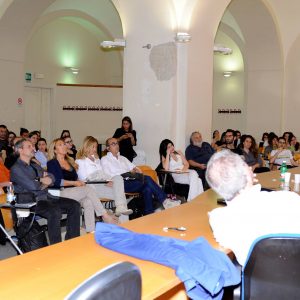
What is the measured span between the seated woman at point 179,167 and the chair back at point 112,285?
5.42 m

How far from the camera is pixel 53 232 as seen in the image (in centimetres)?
491

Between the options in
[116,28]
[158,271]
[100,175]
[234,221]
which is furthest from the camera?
[116,28]

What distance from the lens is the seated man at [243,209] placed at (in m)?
2.44

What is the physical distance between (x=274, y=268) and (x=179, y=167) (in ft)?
17.5

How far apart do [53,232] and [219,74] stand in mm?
12406

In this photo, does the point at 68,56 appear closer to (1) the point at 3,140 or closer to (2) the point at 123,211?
(1) the point at 3,140

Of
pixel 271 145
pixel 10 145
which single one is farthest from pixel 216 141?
pixel 10 145

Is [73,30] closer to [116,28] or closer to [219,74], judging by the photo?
[116,28]

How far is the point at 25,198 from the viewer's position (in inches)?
185

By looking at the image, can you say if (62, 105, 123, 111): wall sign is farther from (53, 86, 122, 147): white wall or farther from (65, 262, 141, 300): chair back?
(65, 262, 141, 300): chair back

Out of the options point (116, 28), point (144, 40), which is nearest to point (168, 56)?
point (144, 40)

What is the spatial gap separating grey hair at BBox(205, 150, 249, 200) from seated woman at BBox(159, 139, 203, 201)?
14.0ft

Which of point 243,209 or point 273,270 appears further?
point 243,209

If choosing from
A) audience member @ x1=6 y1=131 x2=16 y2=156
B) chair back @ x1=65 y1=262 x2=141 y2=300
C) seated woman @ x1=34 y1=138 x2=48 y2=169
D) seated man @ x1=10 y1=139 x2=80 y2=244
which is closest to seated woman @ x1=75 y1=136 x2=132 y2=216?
seated man @ x1=10 y1=139 x2=80 y2=244
